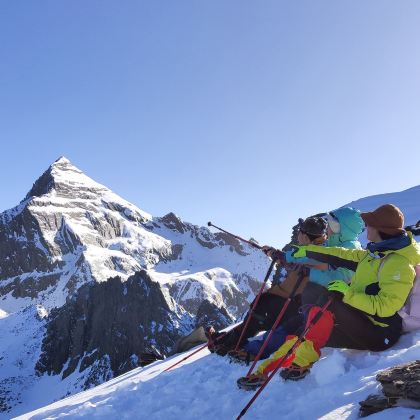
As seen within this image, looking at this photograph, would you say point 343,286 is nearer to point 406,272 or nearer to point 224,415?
point 406,272

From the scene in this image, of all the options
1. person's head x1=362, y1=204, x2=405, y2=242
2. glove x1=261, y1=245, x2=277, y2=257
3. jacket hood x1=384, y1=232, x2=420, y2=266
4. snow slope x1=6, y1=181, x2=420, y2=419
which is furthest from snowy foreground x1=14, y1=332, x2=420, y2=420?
glove x1=261, y1=245, x2=277, y2=257

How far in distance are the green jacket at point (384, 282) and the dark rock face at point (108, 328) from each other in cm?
9471

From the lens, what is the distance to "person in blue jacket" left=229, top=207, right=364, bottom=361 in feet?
25.1

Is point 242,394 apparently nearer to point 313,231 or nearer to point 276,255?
point 276,255

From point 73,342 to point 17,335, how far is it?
4447 cm

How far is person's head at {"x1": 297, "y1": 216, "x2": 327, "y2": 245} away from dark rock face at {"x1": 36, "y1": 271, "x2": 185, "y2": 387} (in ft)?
305

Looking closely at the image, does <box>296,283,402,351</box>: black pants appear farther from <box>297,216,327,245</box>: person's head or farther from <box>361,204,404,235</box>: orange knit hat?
<box>297,216,327,245</box>: person's head

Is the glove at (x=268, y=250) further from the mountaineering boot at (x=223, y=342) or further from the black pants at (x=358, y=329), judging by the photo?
the mountaineering boot at (x=223, y=342)

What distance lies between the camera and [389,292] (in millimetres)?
5758

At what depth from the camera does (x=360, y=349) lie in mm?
6547

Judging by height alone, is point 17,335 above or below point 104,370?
above

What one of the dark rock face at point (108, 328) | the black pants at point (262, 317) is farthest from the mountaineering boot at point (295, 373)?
the dark rock face at point (108, 328)

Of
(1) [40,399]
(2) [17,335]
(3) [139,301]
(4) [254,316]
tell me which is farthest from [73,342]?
(4) [254,316]

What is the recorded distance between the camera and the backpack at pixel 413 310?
6.41m
